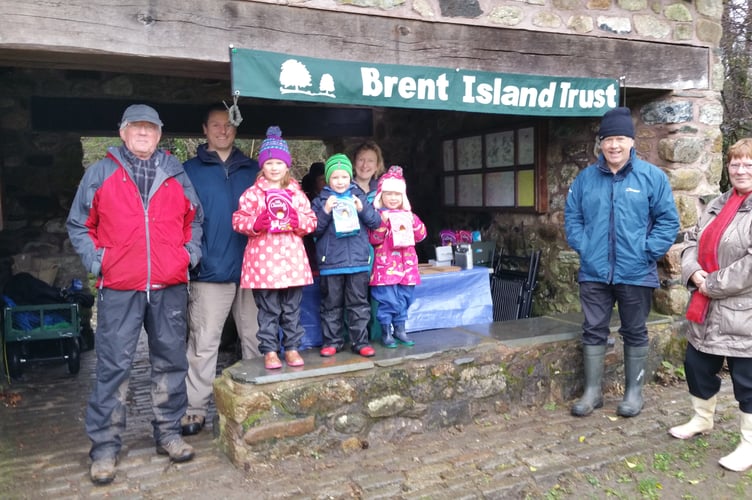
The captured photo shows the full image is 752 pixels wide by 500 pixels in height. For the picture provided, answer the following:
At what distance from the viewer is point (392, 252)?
13.2 ft

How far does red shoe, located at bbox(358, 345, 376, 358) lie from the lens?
3838 mm

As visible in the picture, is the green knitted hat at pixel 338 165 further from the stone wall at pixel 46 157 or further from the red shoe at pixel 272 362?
the stone wall at pixel 46 157

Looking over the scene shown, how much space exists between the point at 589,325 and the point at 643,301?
380mm

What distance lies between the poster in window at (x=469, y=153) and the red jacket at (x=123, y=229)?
13.1 ft

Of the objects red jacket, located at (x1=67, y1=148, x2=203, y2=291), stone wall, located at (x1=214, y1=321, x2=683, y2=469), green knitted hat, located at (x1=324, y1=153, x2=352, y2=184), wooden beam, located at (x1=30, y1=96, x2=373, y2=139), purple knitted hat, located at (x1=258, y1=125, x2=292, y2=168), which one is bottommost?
stone wall, located at (x1=214, y1=321, x2=683, y2=469)

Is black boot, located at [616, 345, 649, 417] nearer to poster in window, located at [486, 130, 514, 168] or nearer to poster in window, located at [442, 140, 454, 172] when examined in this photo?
poster in window, located at [486, 130, 514, 168]

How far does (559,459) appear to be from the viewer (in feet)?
11.7

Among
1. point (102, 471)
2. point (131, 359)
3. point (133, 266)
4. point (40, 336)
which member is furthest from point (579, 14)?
point (40, 336)

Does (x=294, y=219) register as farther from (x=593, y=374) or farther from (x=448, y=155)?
(x=448, y=155)

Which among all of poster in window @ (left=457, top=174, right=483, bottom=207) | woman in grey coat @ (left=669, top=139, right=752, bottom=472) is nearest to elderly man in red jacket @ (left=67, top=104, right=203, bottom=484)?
woman in grey coat @ (left=669, top=139, right=752, bottom=472)

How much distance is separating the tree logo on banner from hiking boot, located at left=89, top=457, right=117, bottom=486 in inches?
89.0

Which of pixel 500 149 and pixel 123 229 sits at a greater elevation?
pixel 500 149

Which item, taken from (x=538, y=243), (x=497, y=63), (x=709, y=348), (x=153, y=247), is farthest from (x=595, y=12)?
(x=153, y=247)

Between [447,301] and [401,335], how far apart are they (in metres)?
0.98
